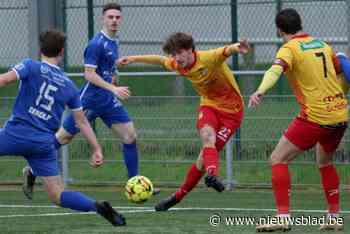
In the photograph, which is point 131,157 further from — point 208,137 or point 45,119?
point 45,119

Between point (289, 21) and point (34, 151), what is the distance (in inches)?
94.8

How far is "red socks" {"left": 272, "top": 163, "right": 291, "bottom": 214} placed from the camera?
10031 mm

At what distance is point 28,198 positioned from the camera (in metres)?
13.2

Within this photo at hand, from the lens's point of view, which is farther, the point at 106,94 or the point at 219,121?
the point at 106,94

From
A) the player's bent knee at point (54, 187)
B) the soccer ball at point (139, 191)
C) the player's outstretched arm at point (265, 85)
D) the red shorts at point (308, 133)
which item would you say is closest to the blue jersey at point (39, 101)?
the player's bent knee at point (54, 187)

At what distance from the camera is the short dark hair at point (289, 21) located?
9.96 meters

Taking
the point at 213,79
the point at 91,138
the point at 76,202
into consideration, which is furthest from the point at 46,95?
the point at 213,79

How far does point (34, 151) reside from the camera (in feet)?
32.0

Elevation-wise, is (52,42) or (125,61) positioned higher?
(125,61)

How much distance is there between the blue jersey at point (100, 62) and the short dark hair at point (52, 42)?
3.06 m

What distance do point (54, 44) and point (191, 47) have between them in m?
2.02

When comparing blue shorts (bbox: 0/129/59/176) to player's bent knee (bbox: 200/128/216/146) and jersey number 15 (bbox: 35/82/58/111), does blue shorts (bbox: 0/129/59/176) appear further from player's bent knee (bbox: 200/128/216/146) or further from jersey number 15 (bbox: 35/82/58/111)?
player's bent knee (bbox: 200/128/216/146)

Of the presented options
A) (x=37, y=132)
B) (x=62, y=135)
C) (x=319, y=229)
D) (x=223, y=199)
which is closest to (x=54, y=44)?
(x=37, y=132)

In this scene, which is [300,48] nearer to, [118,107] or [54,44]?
[54,44]
